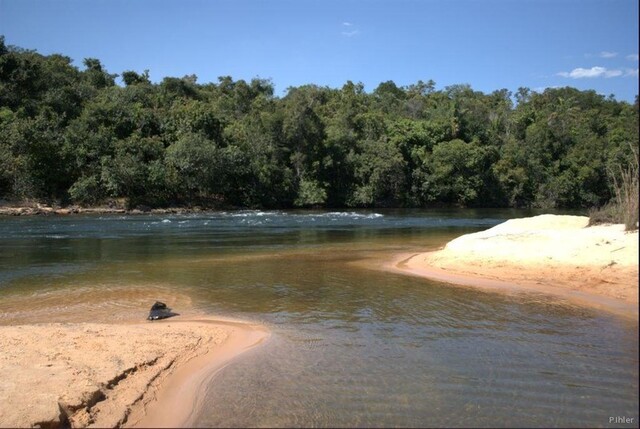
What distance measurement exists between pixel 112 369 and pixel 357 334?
449 centimetres

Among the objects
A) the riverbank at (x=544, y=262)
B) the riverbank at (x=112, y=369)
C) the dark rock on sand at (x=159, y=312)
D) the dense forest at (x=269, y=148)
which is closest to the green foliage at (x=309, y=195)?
the dense forest at (x=269, y=148)

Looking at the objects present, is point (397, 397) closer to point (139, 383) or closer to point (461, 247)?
point (139, 383)

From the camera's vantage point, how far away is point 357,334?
984cm

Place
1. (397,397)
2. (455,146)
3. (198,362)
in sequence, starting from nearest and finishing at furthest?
(397,397) < (198,362) < (455,146)

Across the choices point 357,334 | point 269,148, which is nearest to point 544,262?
point 357,334

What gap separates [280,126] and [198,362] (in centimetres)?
5567

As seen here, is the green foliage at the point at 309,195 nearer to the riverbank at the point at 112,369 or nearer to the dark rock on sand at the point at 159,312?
the dark rock on sand at the point at 159,312

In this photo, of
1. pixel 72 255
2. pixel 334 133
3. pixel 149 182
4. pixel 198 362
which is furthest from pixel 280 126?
pixel 198 362

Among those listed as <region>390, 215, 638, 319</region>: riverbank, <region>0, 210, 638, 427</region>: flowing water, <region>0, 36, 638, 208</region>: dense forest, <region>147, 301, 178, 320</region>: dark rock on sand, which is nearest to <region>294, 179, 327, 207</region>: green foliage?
<region>0, 36, 638, 208</region>: dense forest

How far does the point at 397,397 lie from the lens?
666cm

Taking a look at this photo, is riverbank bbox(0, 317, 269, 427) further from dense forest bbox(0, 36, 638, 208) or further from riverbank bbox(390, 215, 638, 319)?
dense forest bbox(0, 36, 638, 208)

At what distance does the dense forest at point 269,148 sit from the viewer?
52.4m

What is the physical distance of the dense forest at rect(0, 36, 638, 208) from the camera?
2062 inches

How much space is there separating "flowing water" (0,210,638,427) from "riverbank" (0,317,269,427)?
0.51m
